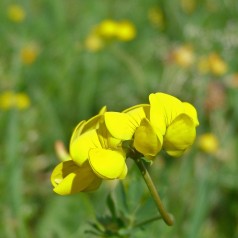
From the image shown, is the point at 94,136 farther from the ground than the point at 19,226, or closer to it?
farther from the ground

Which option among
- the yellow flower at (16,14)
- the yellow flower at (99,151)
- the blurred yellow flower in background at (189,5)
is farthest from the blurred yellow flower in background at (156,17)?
the yellow flower at (99,151)

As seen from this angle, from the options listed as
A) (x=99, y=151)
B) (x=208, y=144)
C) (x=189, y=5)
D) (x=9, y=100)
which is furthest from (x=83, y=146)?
(x=189, y=5)

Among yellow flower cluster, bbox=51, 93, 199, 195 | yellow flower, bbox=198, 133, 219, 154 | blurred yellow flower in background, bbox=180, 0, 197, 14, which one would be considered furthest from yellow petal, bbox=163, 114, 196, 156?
blurred yellow flower in background, bbox=180, 0, 197, 14

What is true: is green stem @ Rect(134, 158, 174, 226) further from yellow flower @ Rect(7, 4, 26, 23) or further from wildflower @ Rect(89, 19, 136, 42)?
yellow flower @ Rect(7, 4, 26, 23)

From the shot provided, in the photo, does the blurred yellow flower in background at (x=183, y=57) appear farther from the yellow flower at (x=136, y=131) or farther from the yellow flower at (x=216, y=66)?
the yellow flower at (x=136, y=131)

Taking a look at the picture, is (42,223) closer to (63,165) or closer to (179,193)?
(179,193)

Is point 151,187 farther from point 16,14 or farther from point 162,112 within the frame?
point 16,14

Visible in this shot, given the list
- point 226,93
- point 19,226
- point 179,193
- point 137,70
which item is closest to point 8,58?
point 137,70
